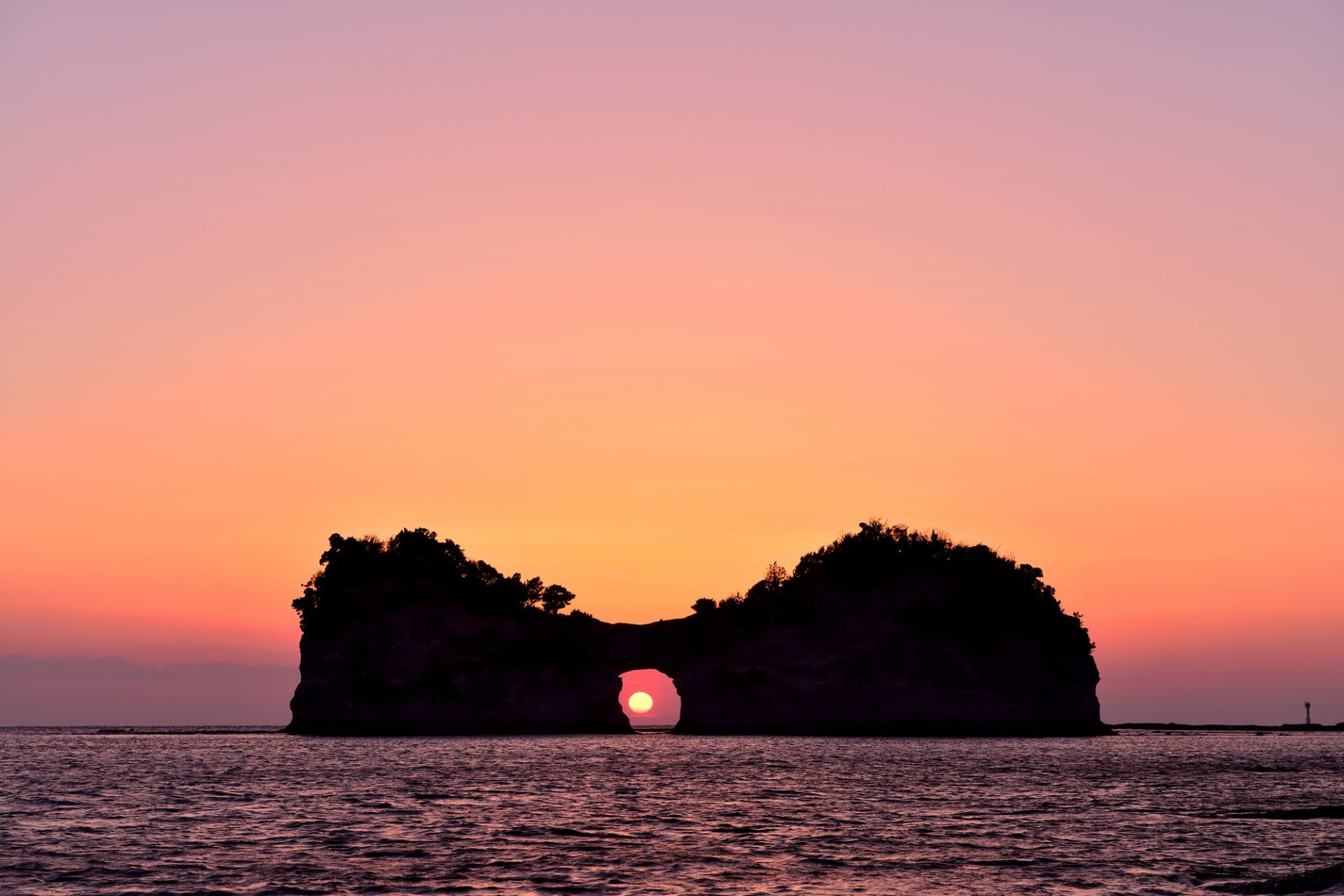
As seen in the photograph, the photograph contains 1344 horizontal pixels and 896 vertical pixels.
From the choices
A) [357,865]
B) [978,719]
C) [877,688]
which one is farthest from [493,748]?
[357,865]

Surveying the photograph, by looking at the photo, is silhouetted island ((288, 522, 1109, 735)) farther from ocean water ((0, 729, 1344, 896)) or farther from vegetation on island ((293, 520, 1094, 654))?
ocean water ((0, 729, 1344, 896))

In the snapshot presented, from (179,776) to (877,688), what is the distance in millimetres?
73585

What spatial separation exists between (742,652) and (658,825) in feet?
274

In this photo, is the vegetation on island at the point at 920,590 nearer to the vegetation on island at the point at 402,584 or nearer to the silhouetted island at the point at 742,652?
the silhouetted island at the point at 742,652

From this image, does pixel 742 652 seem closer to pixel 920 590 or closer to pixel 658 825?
pixel 920 590

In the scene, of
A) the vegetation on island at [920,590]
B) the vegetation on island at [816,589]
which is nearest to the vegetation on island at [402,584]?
the vegetation on island at [816,589]

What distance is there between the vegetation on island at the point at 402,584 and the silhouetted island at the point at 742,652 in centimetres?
19

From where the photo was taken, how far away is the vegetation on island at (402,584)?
5202 inches

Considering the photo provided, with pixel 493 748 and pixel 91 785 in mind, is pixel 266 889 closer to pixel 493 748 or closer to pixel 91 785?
pixel 91 785

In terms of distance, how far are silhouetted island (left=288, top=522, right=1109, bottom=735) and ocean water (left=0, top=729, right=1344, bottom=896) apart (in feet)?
137

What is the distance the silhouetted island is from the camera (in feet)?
397

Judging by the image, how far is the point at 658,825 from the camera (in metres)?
40.0

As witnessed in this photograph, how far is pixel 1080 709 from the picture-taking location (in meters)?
128

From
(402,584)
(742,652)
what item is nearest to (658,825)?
(742,652)
